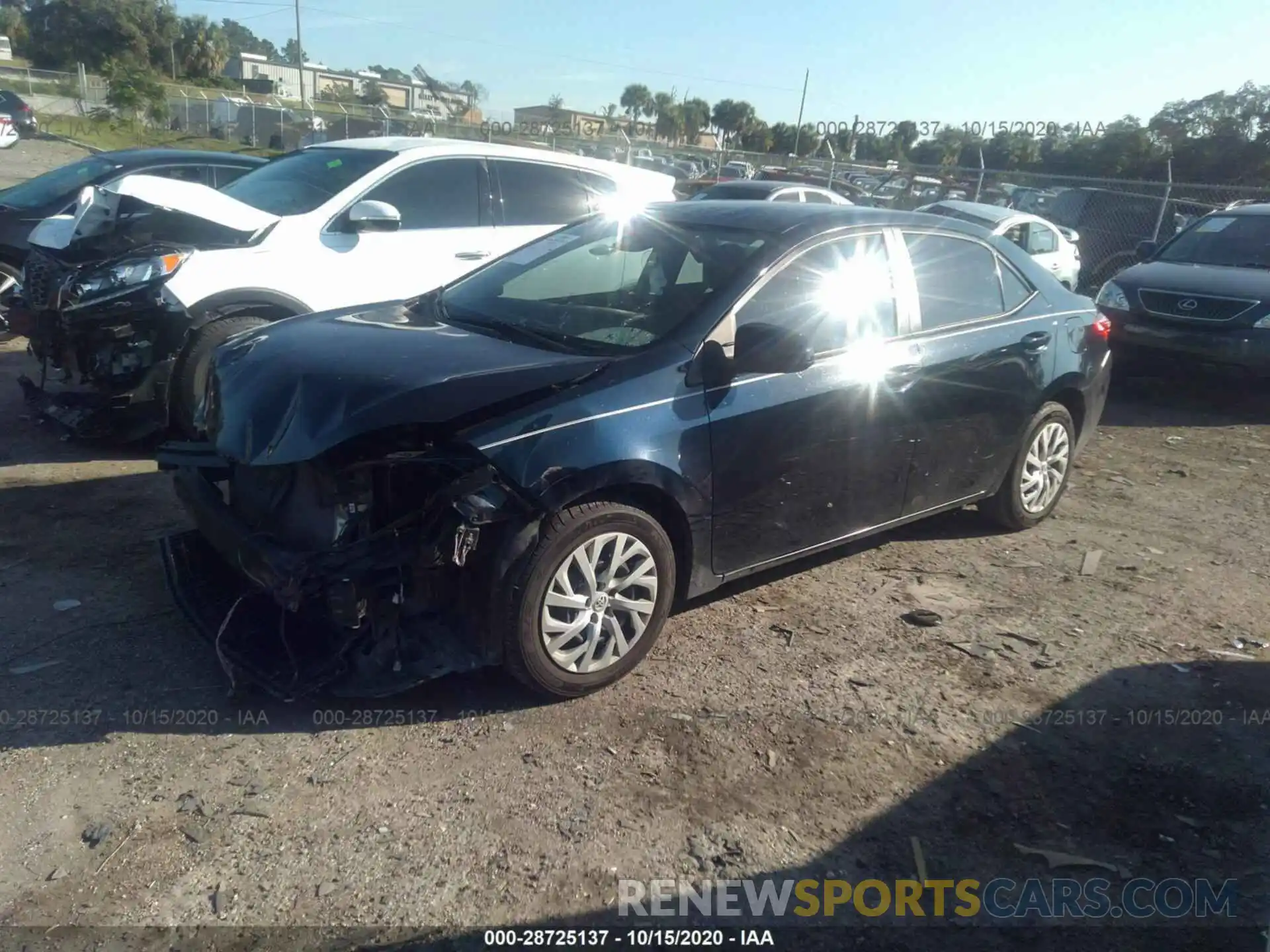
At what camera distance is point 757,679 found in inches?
162

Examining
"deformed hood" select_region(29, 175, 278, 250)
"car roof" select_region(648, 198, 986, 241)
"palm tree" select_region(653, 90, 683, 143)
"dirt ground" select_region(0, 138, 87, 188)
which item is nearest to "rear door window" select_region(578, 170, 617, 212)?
"deformed hood" select_region(29, 175, 278, 250)

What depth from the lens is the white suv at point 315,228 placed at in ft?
19.7

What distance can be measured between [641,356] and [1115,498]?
Result: 168 inches

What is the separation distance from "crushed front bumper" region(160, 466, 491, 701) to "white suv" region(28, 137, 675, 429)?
233cm

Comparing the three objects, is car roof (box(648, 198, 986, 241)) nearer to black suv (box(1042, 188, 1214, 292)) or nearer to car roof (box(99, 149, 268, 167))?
car roof (box(99, 149, 268, 167))

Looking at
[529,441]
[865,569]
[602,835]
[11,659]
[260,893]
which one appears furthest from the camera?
[865,569]

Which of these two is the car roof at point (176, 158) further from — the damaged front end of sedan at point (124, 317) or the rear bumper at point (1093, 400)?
the rear bumper at point (1093, 400)

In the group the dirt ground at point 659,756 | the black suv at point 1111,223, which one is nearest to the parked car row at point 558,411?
the dirt ground at point 659,756

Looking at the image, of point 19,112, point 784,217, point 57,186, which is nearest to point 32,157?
point 19,112

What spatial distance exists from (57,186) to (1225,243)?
37.5ft

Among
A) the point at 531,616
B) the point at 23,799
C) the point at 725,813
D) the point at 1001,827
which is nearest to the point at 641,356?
the point at 531,616

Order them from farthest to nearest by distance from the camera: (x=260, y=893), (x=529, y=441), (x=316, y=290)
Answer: (x=316, y=290) → (x=529, y=441) → (x=260, y=893)

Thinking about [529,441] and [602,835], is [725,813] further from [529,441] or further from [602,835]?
[529,441]

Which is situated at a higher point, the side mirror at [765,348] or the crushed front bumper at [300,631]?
the side mirror at [765,348]
